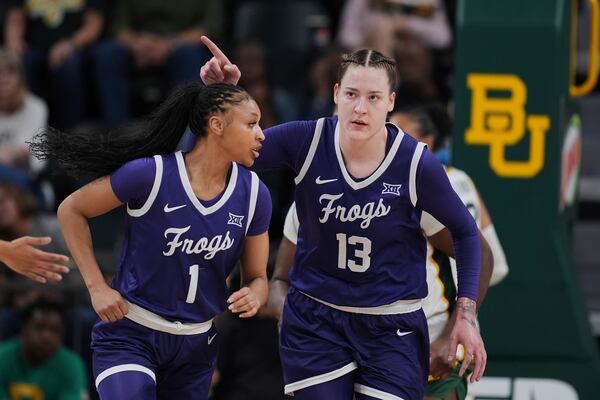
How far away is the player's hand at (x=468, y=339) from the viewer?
461 centimetres

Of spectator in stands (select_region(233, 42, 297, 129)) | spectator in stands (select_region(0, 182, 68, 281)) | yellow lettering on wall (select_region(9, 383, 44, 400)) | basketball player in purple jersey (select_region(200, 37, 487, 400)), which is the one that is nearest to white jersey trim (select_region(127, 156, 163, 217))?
basketball player in purple jersey (select_region(200, 37, 487, 400))

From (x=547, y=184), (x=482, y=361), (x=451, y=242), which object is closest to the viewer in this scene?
(x=482, y=361)

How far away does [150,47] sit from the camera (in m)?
9.56

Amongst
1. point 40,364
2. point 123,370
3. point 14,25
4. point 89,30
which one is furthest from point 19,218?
point 123,370

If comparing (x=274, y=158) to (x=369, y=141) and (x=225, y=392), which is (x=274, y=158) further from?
(x=225, y=392)

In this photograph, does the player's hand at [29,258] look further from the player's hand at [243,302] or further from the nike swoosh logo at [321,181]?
the nike swoosh logo at [321,181]

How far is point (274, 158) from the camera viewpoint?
4.83 m

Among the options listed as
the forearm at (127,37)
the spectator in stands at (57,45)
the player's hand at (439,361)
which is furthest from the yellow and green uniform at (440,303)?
the spectator in stands at (57,45)

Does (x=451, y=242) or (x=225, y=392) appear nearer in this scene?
(x=451, y=242)

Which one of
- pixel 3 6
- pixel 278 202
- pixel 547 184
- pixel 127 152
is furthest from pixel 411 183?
pixel 3 6

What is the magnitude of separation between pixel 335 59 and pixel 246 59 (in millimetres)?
649

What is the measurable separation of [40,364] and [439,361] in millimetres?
3540

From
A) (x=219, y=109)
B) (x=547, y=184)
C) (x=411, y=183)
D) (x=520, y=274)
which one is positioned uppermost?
(x=219, y=109)

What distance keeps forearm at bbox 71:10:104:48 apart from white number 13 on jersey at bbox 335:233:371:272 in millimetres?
5547
